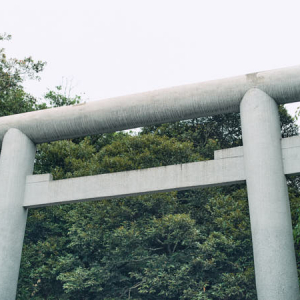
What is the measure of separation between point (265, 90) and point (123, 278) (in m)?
6.97

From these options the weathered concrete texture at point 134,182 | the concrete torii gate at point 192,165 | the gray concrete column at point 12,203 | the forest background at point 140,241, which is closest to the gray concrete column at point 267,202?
the concrete torii gate at point 192,165

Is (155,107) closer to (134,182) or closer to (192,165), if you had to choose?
(192,165)

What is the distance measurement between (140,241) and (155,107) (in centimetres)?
558

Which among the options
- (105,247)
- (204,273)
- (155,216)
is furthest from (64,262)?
(204,273)

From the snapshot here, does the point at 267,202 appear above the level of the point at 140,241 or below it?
below

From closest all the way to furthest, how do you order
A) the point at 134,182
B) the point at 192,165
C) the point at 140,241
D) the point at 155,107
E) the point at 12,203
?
1. the point at 192,165
2. the point at 134,182
3. the point at 155,107
4. the point at 12,203
5. the point at 140,241

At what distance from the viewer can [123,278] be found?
33.3ft

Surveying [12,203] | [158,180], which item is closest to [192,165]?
[158,180]

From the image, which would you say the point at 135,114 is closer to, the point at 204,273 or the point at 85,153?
the point at 204,273

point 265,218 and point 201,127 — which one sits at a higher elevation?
point 201,127

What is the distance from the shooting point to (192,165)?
5.16 metres

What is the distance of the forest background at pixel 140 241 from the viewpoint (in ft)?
31.4

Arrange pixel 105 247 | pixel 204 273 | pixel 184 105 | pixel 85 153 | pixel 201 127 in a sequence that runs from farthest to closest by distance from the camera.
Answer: pixel 201 127 < pixel 85 153 < pixel 105 247 < pixel 204 273 < pixel 184 105

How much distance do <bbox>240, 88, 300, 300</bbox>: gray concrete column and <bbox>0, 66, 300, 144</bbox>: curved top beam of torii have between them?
0.21 metres
